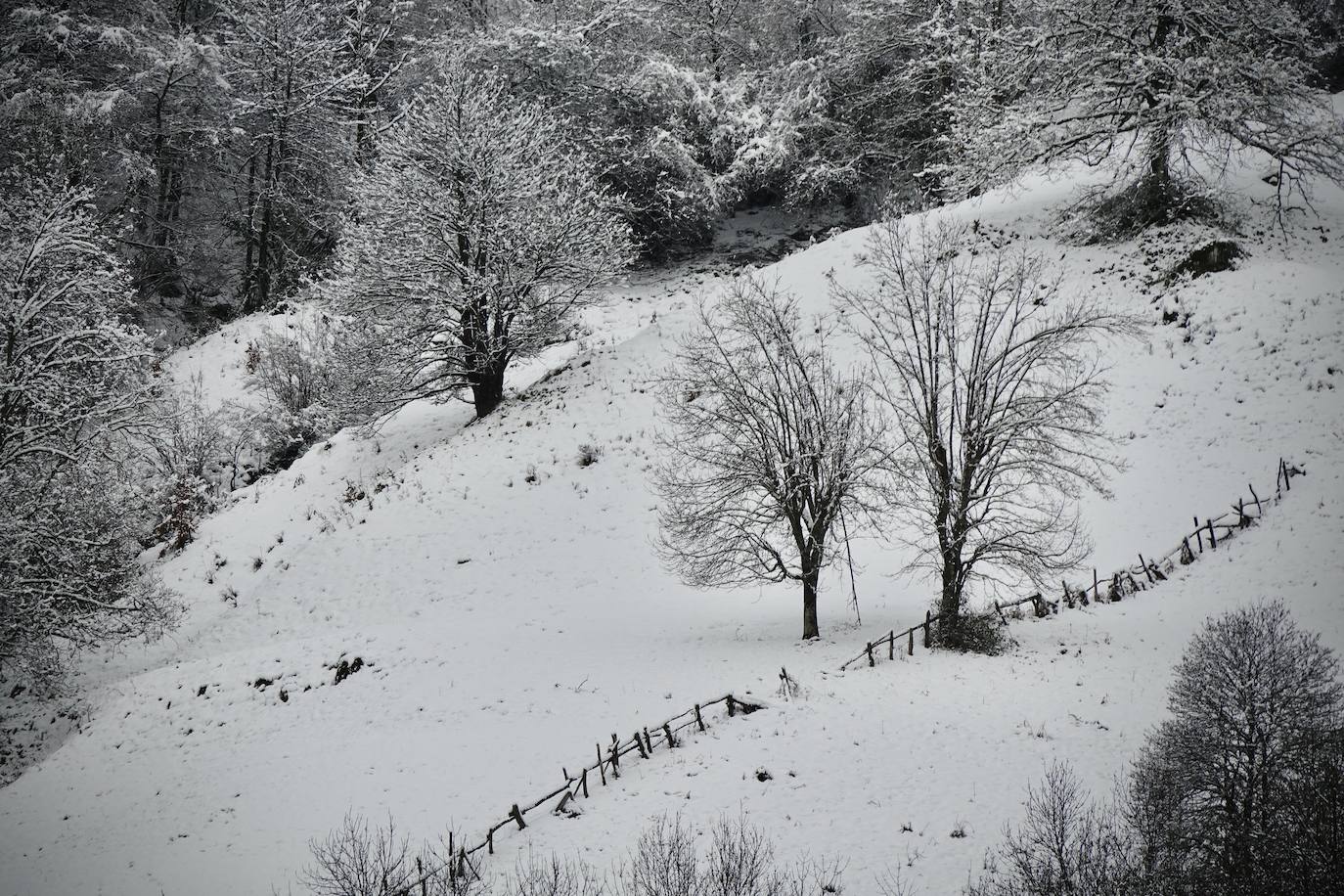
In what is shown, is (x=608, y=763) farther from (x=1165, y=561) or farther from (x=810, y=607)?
(x=1165, y=561)

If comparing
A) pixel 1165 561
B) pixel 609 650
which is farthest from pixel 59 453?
pixel 1165 561

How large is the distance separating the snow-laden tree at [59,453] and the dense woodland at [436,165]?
11cm

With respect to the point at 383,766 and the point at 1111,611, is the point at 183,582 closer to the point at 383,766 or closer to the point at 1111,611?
the point at 383,766

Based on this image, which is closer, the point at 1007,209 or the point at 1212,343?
the point at 1212,343

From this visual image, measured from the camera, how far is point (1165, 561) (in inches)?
627

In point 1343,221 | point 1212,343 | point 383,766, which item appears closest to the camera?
point 383,766

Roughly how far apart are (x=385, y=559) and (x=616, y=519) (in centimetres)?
626

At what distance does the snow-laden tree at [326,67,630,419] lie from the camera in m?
22.5

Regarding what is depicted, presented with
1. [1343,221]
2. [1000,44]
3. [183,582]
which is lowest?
[183,582]

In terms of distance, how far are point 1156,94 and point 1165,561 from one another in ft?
44.3

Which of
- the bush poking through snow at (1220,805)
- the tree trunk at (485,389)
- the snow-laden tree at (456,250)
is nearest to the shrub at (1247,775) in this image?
the bush poking through snow at (1220,805)

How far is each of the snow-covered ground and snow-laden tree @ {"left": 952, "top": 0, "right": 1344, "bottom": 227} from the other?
254cm

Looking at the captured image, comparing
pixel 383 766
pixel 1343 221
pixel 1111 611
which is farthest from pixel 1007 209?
pixel 383 766

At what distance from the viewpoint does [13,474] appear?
51.5 ft
